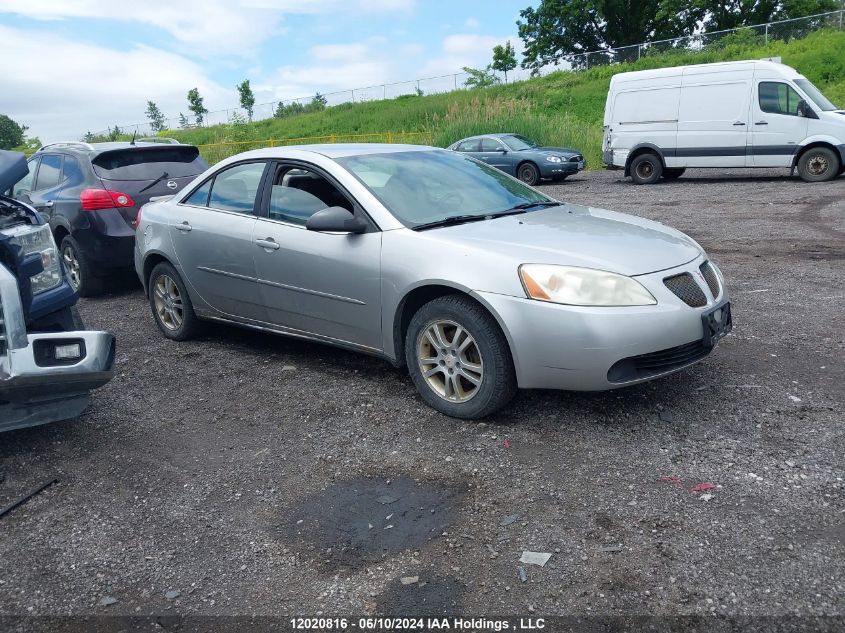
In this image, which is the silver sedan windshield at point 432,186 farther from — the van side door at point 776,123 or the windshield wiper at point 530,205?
the van side door at point 776,123

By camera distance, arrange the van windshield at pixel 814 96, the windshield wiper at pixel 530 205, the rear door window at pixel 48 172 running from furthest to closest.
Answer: the van windshield at pixel 814 96 < the rear door window at pixel 48 172 < the windshield wiper at pixel 530 205

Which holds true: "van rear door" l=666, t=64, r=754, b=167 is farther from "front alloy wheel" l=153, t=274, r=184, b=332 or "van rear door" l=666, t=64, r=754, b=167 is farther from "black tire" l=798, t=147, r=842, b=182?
"front alloy wheel" l=153, t=274, r=184, b=332

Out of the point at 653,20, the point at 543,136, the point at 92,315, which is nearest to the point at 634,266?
the point at 92,315

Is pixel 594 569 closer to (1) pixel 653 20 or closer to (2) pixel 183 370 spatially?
(2) pixel 183 370

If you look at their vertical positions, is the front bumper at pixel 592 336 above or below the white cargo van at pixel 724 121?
below

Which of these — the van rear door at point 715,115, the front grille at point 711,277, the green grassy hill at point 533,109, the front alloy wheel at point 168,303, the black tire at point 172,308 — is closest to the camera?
the front grille at point 711,277

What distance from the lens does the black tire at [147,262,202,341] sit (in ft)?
19.5

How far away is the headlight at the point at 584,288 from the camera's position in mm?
3795

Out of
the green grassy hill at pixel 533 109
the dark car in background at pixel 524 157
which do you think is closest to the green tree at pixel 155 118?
the green grassy hill at pixel 533 109

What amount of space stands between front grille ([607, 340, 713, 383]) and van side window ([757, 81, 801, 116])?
1316 centimetres

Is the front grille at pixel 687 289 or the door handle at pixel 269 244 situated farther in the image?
the door handle at pixel 269 244

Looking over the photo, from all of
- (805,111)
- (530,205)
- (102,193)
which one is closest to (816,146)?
(805,111)

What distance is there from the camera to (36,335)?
3549 mm

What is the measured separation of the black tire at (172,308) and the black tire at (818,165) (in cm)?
1345
